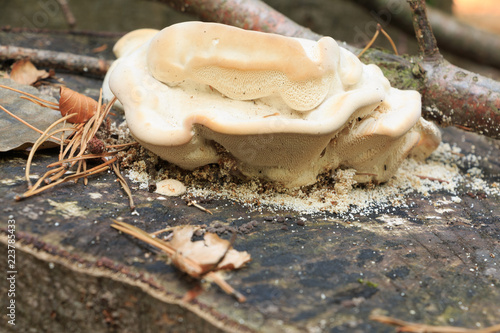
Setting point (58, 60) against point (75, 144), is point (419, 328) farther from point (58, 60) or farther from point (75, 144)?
point (58, 60)

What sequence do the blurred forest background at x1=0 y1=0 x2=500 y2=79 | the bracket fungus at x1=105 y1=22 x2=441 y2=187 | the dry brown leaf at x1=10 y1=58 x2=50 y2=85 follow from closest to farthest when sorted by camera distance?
1. the bracket fungus at x1=105 y1=22 x2=441 y2=187
2. the dry brown leaf at x1=10 y1=58 x2=50 y2=85
3. the blurred forest background at x1=0 y1=0 x2=500 y2=79

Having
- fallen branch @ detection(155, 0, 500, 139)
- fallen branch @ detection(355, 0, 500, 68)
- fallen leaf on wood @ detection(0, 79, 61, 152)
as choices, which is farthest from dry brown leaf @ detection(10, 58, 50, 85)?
fallen branch @ detection(355, 0, 500, 68)

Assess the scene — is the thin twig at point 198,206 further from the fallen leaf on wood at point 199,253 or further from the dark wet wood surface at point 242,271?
the fallen leaf on wood at point 199,253

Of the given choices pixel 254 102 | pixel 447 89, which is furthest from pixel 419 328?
pixel 447 89

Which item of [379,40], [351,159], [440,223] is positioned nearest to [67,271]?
[351,159]

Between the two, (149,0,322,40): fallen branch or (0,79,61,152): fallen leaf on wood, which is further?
(149,0,322,40): fallen branch

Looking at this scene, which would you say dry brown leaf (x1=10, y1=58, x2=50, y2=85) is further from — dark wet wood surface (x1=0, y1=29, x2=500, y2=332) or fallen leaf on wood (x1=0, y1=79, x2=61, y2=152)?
dark wet wood surface (x1=0, y1=29, x2=500, y2=332)

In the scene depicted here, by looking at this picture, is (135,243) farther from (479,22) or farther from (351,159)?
(479,22)
